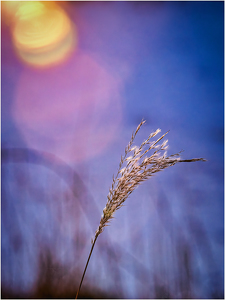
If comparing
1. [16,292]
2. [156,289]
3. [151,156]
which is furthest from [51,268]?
[151,156]

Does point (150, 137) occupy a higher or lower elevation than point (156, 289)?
higher

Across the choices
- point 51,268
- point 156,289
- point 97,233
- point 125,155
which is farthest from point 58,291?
point 125,155

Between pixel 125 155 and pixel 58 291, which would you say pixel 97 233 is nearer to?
pixel 125 155

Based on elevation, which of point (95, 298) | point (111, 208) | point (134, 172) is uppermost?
point (134, 172)

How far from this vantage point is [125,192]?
3.98 feet

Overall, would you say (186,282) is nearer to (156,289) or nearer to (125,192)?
(156,289)

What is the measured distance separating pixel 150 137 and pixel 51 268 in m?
3.59

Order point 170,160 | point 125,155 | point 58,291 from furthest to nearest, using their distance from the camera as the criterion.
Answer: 1. point 58,291
2. point 125,155
3. point 170,160

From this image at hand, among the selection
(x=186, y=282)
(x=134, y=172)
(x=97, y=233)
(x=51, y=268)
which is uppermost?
(x=134, y=172)

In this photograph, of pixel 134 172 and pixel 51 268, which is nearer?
pixel 134 172

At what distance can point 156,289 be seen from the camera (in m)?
3.75

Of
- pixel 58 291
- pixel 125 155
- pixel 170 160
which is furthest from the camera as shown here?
pixel 58 291

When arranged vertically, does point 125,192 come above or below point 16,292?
above

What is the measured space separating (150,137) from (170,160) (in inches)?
6.8
